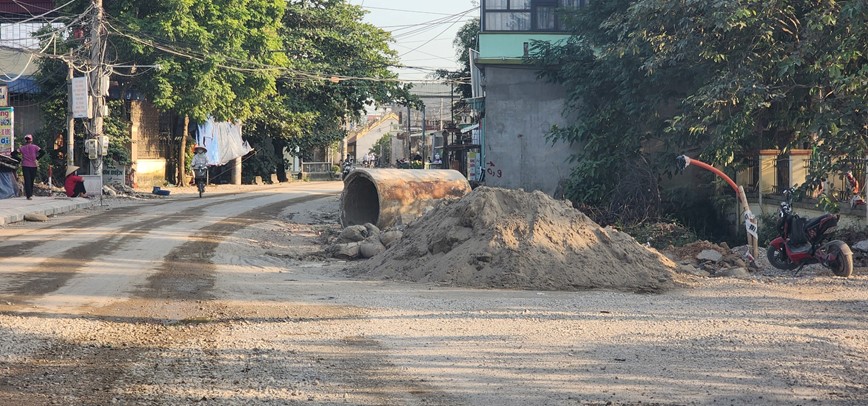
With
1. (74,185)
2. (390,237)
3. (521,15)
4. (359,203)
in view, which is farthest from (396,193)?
(521,15)

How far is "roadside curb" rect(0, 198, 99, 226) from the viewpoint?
1781 cm

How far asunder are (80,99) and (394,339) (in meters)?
21.5

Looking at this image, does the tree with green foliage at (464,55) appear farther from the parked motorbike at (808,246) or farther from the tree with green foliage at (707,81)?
the parked motorbike at (808,246)

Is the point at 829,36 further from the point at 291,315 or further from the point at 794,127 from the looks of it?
the point at 291,315

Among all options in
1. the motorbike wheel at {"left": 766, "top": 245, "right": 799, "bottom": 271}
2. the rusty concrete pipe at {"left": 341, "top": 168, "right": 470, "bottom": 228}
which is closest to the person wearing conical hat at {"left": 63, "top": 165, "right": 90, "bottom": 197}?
the rusty concrete pipe at {"left": 341, "top": 168, "right": 470, "bottom": 228}

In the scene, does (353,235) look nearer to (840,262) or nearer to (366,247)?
(366,247)

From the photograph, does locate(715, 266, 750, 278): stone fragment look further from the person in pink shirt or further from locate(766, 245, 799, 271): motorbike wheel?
the person in pink shirt

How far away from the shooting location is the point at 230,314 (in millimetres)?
8414

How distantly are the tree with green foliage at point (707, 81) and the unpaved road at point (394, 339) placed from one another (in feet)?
15.8

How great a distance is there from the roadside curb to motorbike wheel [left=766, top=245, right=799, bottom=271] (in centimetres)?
1377

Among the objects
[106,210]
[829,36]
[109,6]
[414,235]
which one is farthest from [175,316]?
[109,6]

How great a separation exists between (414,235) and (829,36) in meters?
8.34

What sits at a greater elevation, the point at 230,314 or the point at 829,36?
the point at 829,36

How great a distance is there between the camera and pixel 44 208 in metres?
19.8
